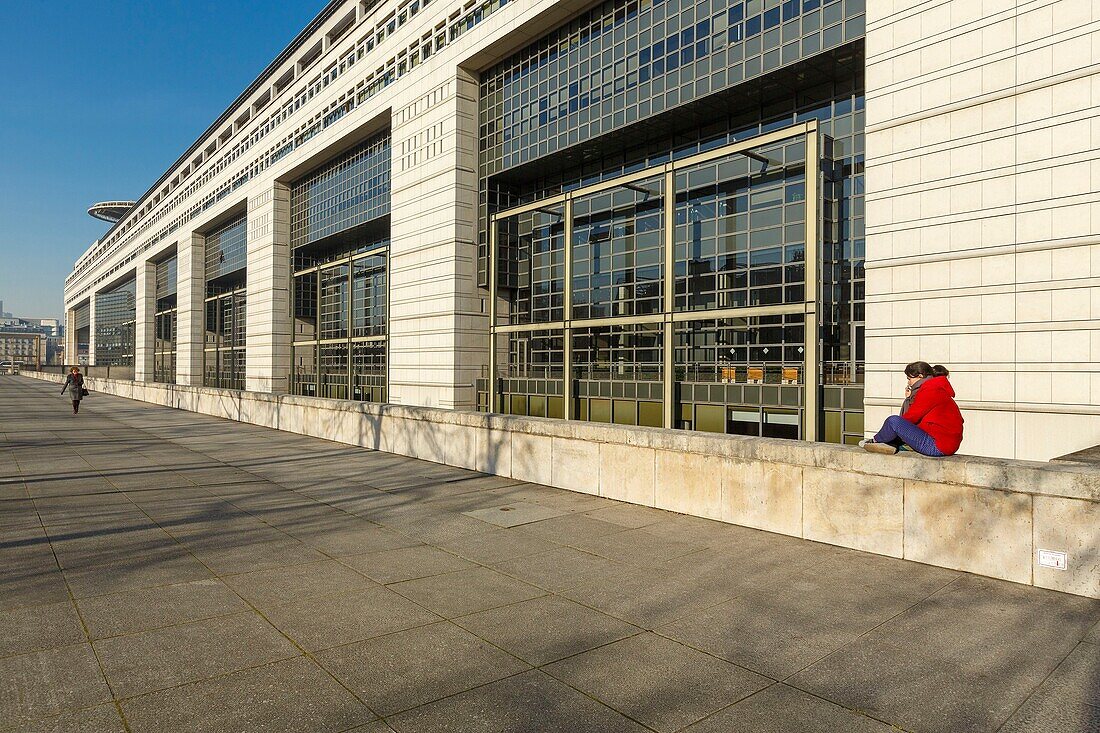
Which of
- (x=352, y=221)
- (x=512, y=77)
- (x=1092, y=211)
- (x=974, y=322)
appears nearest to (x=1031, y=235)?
(x=1092, y=211)

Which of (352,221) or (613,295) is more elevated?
(352,221)

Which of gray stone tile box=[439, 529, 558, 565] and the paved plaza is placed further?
gray stone tile box=[439, 529, 558, 565]

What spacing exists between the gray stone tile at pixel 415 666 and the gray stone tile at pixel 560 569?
156 centimetres

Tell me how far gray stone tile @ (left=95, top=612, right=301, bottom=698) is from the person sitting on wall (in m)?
6.58

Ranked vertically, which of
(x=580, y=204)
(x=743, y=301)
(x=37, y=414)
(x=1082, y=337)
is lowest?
(x=37, y=414)

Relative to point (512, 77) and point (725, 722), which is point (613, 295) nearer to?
point (512, 77)

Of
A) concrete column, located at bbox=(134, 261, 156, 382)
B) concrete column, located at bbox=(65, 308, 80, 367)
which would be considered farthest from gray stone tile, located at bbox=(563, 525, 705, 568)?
concrete column, located at bbox=(65, 308, 80, 367)

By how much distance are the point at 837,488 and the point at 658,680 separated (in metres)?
4.46

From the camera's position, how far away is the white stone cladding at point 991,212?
13.7 m

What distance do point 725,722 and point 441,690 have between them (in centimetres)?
183

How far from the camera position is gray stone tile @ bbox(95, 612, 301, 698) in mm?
4668

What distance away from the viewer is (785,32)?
1945cm

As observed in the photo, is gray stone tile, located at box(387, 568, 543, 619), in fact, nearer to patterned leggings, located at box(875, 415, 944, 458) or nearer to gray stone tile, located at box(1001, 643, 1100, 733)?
gray stone tile, located at box(1001, 643, 1100, 733)

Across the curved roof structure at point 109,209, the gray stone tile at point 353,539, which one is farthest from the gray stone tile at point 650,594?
the curved roof structure at point 109,209
